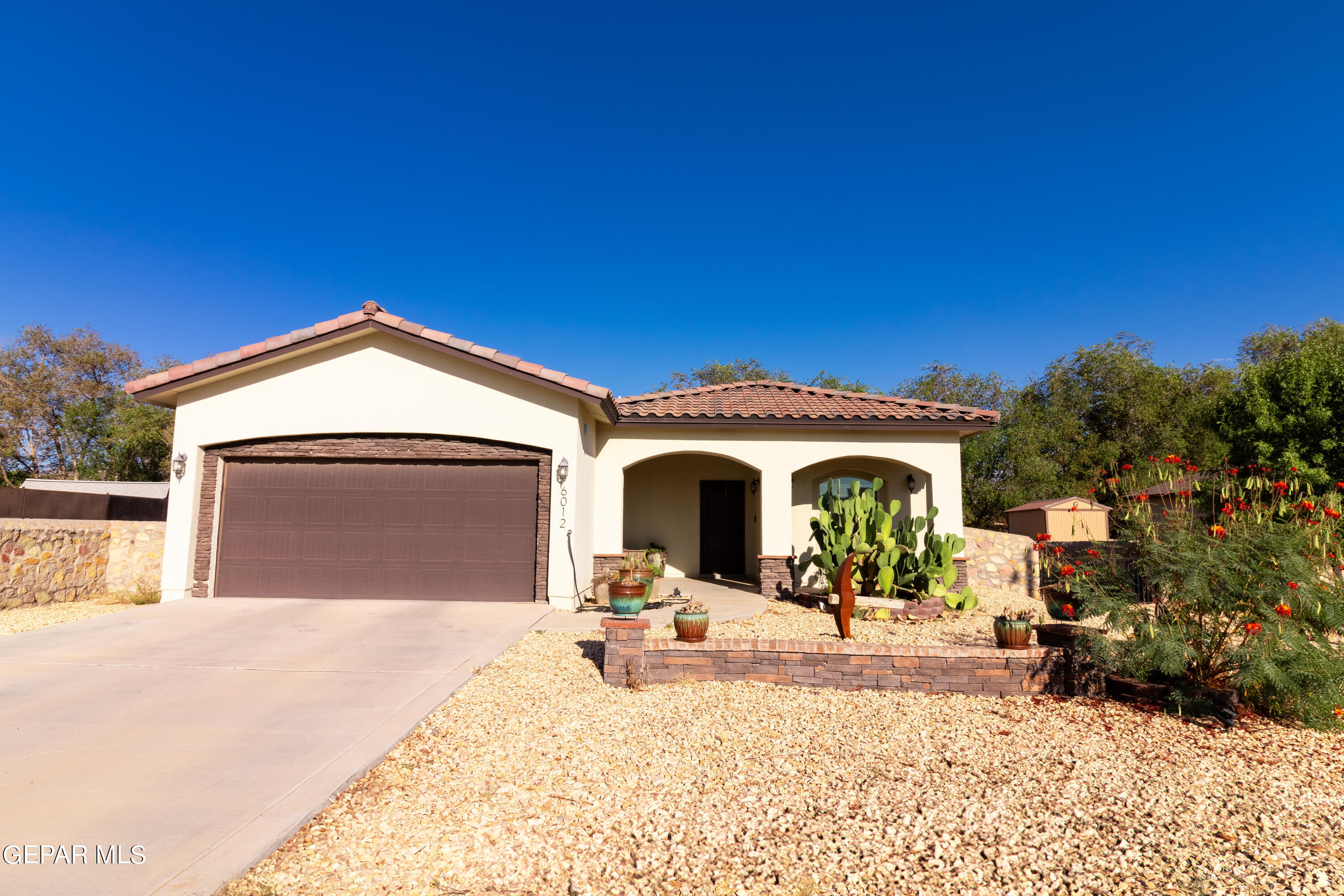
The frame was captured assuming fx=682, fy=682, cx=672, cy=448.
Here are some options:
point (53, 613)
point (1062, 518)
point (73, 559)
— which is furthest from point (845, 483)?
point (73, 559)

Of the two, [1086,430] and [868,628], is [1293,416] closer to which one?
[1086,430]

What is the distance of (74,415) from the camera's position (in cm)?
3047

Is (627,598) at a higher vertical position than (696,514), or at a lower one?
lower

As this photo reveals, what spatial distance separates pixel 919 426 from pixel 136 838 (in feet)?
35.9

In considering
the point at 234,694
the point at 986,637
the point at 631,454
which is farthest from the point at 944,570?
the point at 234,694

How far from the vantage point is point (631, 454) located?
39.0 ft

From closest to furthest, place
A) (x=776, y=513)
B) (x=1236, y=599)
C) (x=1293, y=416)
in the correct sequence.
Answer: (x=1236, y=599)
(x=776, y=513)
(x=1293, y=416)

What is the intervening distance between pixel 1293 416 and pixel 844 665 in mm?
18550

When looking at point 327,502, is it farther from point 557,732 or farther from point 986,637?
point 986,637

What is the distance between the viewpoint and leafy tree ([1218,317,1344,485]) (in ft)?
55.1

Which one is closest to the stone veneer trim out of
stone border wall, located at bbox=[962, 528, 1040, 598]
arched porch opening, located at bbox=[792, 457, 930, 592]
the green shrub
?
arched porch opening, located at bbox=[792, 457, 930, 592]

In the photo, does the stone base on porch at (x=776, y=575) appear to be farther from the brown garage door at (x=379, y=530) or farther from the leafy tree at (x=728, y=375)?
the leafy tree at (x=728, y=375)

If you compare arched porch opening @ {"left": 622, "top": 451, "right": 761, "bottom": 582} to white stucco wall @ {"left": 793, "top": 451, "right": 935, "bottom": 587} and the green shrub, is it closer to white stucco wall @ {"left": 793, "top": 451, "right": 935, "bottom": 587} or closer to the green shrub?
white stucco wall @ {"left": 793, "top": 451, "right": 935, "bottom": 587}

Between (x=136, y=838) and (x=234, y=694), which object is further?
(x=234, y=694)
